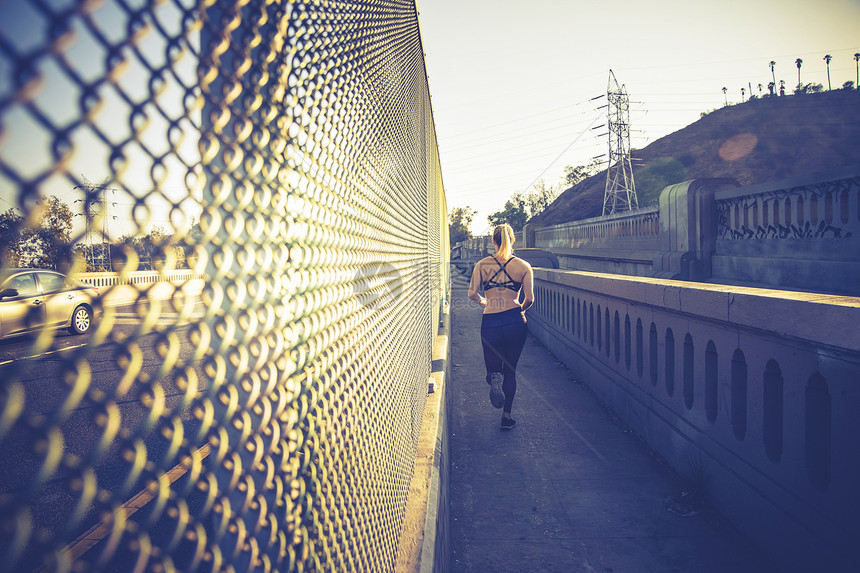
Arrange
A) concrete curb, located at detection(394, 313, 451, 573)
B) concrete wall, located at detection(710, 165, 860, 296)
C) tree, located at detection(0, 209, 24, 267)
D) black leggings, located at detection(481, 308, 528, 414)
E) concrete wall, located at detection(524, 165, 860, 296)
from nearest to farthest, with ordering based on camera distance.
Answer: tree, located at detection(0, 209, 24, 267) < concrete curb, located at detection(394, 313, 451, 573) < black leggings, located at detection(481, 308, 528, 414) < concrete wall, located at detection(710, 165, 860, 296) < concrete wall, located at detection(524, 165, 860, 296)

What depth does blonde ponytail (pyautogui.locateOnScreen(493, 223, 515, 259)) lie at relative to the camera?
6086 mm

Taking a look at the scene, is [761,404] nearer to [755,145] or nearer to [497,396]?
[497,396]

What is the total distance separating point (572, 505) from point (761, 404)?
5.26ft

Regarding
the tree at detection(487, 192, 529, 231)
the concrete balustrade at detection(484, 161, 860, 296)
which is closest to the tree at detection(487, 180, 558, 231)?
the tree at detection(487, 192, 529, 231)

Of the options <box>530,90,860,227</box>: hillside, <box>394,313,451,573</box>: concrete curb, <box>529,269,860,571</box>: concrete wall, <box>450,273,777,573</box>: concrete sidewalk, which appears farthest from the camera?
<box>530,90,860,227</box>: hillside

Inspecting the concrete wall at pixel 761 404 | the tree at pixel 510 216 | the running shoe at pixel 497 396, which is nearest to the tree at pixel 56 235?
the concrete wall at pixel 761 404

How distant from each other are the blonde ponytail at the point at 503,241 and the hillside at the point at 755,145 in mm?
76776

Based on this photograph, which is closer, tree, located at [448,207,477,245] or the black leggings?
the black leggings

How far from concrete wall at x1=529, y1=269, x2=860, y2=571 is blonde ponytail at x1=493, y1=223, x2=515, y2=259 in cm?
146

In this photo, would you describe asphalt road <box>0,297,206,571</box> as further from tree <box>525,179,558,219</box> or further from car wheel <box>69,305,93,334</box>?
tree <box>525,179,558,219</box>

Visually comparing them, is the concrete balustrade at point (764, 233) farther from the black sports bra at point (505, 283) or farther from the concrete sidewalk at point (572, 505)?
the black sports bra at point (505, 283)

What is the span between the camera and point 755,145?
87875mm

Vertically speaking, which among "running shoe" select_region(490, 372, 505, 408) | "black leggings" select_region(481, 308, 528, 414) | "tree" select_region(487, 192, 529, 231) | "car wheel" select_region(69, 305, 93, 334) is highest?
"tree" select_region(487, 192, 529, 231)

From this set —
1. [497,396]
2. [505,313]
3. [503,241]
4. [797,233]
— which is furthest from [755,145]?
[497,396]
